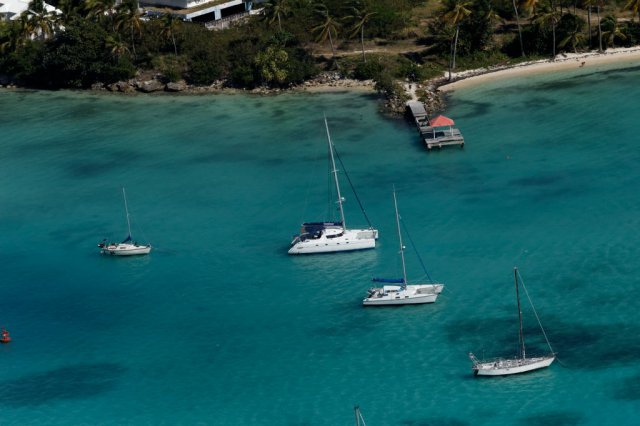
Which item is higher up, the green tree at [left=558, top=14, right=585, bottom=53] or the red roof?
Result: the green tree at [left=558, top=14, right=585, bottom=53]

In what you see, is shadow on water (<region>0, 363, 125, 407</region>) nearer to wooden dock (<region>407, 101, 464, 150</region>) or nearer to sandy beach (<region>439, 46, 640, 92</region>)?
wooden dock (<region>407, 101, 464, 150</region>)

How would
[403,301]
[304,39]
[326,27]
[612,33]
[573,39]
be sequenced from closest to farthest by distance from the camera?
[403,301] → [573,39] → [612,33] → [326,27] → [304,39]

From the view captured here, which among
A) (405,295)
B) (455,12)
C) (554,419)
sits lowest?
(554,419)

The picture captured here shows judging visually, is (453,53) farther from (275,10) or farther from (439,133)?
(439,133)

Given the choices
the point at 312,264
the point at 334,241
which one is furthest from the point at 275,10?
the point at 312,264

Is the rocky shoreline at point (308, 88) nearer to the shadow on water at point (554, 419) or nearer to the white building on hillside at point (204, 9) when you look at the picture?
the white building on hillside at point (204, 9)

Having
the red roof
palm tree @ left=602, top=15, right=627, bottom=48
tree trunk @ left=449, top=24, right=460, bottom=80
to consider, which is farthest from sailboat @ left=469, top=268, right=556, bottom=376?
palm tree @ left=602, top=15, right=627, bottom=48

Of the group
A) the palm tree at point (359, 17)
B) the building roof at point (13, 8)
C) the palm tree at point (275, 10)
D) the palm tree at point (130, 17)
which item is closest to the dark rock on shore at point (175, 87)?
the palm tree at point (130, 17)

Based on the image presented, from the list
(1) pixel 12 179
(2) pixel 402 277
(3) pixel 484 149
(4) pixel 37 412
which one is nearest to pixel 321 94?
(3) pixel 484 149
